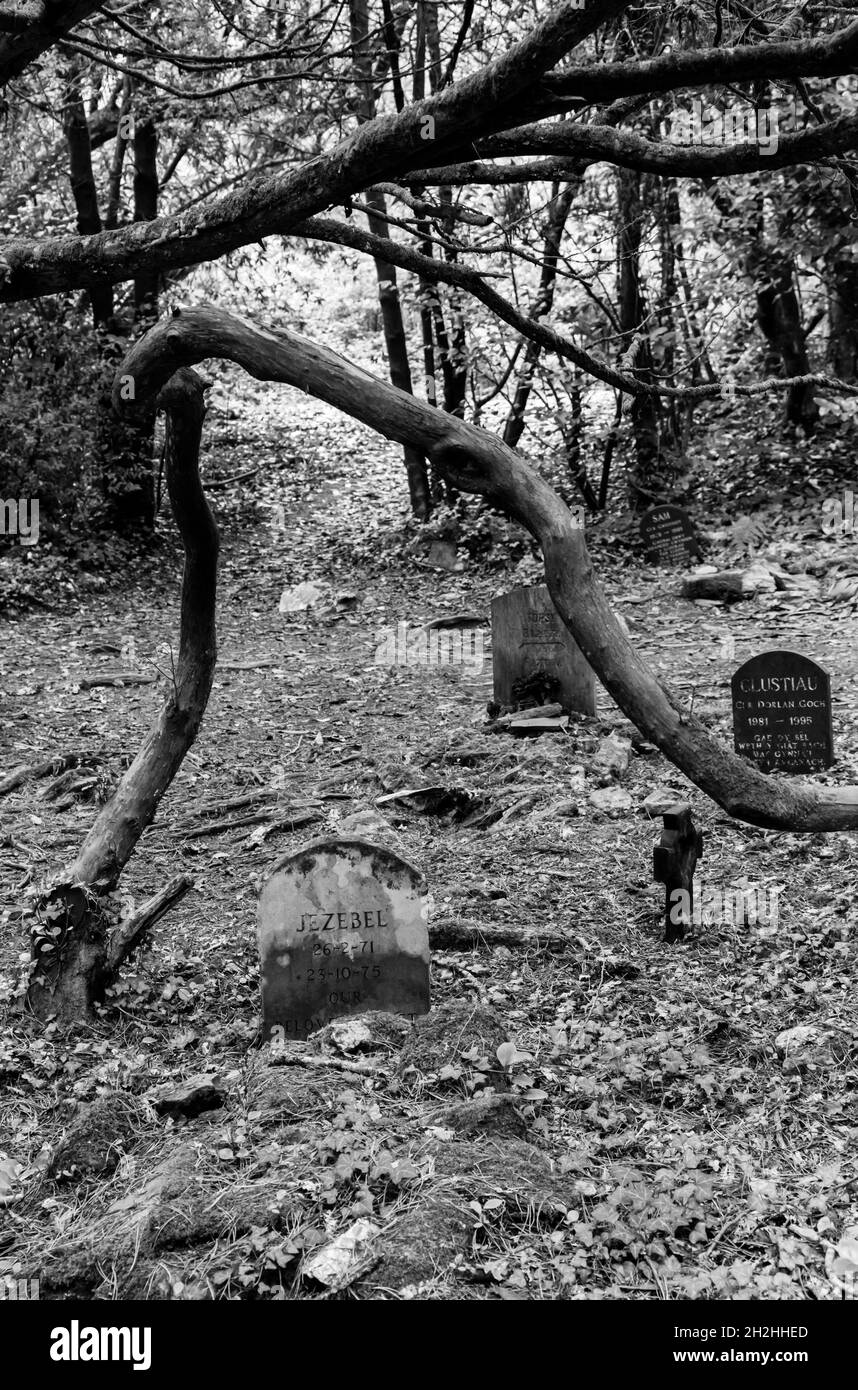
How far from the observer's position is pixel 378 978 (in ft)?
14.3

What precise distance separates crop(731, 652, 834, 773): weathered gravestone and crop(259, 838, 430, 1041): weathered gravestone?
2952 mm

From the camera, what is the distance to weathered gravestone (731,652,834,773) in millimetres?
6551

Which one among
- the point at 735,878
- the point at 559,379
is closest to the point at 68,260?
the point at 735,878

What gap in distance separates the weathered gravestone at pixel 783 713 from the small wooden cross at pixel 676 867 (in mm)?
1643

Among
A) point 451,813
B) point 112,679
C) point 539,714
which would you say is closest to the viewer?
point 451,813

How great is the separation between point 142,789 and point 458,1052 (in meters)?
2.03

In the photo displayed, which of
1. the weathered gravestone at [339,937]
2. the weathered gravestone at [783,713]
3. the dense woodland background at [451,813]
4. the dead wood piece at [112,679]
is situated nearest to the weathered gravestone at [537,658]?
the dense woodland background at [451,813]

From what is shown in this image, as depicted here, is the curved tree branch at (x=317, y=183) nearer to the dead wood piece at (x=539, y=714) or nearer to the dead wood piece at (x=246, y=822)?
the dead wood piece at (x=246, y=822)

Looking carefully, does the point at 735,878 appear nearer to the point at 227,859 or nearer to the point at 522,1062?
the point at 522,1062

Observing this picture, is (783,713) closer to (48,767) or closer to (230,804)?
(230,804)

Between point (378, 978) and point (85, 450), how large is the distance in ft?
36.1

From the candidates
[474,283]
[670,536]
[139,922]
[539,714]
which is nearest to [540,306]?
[670,536]

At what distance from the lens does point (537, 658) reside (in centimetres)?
850

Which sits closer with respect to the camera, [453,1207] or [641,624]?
[453,1207]
